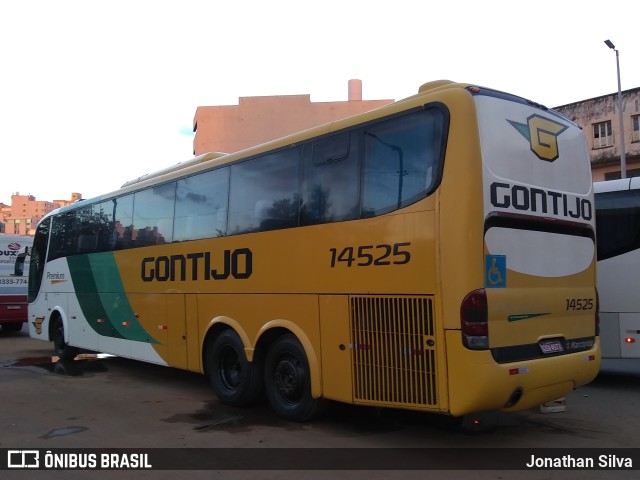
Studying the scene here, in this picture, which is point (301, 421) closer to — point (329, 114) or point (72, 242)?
point (72, 242)

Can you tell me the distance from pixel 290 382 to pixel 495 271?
3.03m

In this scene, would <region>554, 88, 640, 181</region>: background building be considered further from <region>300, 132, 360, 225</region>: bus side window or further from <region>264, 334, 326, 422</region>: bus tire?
<region>264, 334, 326, 422</region>: bus tire

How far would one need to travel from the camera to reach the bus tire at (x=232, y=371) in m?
7.46

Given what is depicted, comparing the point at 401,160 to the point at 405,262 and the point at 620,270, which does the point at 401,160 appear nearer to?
the point at 405,262

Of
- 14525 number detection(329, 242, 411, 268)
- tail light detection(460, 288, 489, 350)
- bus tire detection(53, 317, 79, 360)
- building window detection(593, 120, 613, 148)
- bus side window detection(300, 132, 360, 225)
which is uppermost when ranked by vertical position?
building window detection(593, 120, 613, 148)

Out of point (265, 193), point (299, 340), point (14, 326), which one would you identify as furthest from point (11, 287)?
point (299, 340)

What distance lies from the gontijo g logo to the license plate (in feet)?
6.21

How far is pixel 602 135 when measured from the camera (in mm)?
31781

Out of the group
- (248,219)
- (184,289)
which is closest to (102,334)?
(184,289)

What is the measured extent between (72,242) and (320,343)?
797 centimetres

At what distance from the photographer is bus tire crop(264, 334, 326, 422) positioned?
666cm

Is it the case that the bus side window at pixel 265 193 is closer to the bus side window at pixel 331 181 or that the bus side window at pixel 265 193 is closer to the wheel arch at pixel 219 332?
A: the bus side window at pixel 331 181

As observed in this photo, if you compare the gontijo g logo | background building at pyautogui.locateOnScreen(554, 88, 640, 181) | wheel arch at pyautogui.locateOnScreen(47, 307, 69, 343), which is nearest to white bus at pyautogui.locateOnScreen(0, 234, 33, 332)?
wheel arch at pyautogui.locateOnScreen(47, 307, 69, 343)

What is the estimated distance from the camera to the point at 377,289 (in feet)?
19.0
